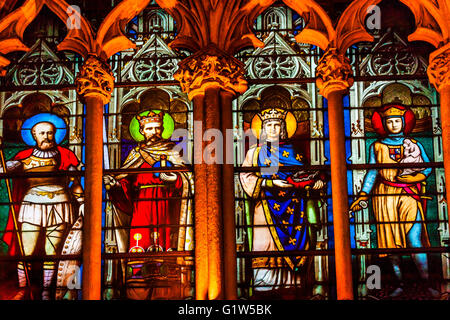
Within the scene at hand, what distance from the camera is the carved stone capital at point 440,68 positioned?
11547mm

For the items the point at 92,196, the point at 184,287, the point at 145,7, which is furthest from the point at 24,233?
Result: the point at 145,7

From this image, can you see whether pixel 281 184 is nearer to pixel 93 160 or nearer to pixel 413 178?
pixel 413 178

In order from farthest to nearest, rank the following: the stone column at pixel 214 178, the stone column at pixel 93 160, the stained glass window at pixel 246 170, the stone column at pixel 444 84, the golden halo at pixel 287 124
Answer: the golden halo at pixel 287 124
the stained glass window at pixel 246 170
the stone column at pixel 444 84
the stone column at pixel 93 160
the stone column at pixel 214 178

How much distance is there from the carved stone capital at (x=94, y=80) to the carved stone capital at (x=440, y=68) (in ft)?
12.6

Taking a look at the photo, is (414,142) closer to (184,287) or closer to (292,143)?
(292,143)

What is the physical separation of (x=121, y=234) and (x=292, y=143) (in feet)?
7.92

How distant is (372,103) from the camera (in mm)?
12555

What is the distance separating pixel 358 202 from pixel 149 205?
2551mm

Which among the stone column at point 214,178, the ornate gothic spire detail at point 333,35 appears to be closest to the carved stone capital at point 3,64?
the stone column at point 214,178

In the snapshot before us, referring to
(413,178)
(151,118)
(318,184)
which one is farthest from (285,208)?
(151,118)

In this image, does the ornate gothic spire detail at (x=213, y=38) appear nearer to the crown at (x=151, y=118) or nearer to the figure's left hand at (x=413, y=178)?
the crown at (x=151, y=118)

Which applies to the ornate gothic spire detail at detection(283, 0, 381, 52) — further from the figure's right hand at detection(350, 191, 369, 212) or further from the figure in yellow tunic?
the figure's right hand at detection(350, 191, 369, 212)

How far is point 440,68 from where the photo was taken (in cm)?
1160

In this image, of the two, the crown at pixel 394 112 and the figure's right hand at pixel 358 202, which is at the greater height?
the crown at pixel 394 112
